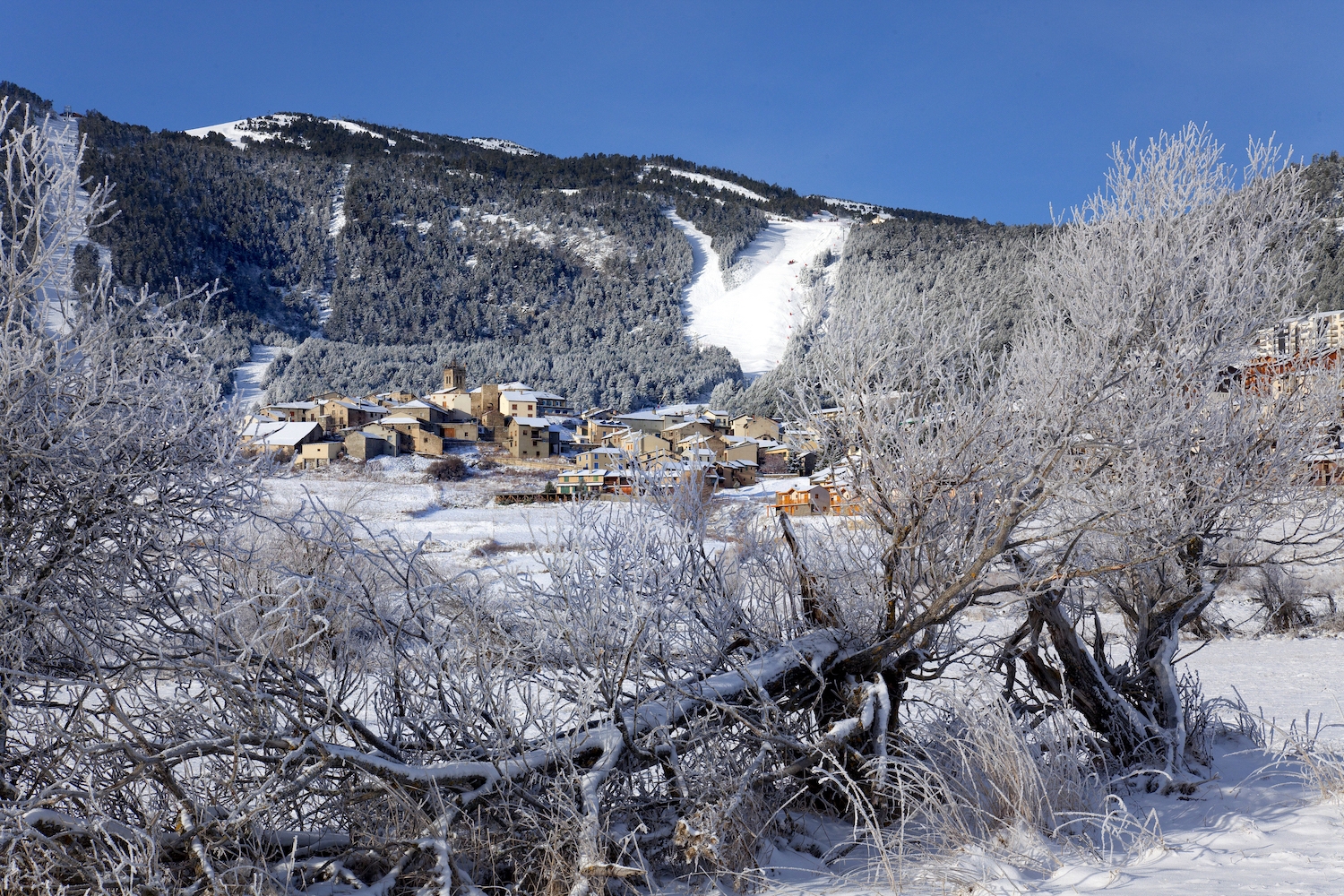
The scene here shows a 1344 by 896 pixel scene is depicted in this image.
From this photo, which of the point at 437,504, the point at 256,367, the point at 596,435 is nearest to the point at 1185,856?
the point at 437,504

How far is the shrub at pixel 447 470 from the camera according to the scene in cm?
4544

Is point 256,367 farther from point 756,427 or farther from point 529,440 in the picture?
point 756,427

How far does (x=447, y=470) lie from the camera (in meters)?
46.8

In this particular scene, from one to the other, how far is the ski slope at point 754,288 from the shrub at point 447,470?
62.1 meters

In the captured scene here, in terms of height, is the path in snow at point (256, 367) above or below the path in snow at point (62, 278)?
above

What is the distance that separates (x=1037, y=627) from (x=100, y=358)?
4.86 metres

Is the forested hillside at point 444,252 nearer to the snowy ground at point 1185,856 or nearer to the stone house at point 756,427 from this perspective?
the stone house at point 756,427

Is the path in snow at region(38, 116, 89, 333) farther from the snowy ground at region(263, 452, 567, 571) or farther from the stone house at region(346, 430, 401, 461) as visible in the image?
the stone house at region(346, 430, 401, 461)

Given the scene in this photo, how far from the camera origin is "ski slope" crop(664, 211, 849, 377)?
12250cm

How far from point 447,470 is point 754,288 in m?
104

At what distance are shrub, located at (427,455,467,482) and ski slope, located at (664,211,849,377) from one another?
204 ft

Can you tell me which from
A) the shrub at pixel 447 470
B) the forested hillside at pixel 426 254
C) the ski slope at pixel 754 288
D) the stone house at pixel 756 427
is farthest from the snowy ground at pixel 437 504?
the ski slope at pixel 754 288

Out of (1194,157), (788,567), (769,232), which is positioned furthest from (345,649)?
(769,232)

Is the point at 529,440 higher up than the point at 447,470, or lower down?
higher up
